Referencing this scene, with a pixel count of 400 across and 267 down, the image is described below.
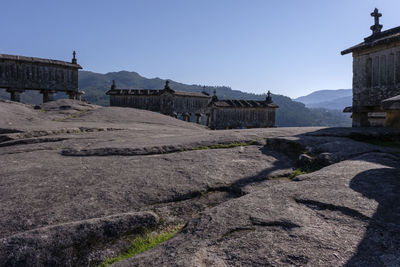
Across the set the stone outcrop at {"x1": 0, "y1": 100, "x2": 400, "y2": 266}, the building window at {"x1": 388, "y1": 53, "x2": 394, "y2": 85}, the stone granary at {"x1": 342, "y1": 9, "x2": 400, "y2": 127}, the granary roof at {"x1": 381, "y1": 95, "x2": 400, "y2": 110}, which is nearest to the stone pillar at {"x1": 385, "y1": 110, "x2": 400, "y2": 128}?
the stone granary at {"x1": 342, "y1": 9, "x2": 400, "y2": 127}

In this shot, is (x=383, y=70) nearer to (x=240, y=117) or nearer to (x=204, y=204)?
(x=204, y=204)

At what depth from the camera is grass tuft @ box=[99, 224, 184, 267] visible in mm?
2274

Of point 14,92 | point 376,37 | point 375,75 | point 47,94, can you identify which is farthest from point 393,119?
point 14,92

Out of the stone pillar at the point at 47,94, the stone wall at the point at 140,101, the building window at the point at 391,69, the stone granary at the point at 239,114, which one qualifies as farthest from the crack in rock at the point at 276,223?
the stone granary at the point at 239,114

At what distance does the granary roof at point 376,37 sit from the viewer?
9.94 metres

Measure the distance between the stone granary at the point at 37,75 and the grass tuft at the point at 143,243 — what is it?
21.3m

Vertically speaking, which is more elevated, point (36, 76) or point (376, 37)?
point (376, 37)

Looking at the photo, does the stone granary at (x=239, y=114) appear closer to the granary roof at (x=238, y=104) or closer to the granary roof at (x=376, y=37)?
the granary roof at (x=238, y=104)

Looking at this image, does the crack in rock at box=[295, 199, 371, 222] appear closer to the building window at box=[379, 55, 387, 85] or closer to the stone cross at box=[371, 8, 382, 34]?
the building window at box=[379, 55, 387, 85]

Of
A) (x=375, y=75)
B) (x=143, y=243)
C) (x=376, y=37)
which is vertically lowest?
(x=143, y=243)

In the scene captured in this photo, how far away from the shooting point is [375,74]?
35.0 feet

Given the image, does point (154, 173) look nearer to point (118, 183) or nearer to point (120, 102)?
point (118, 183)

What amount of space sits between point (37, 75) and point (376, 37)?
2135 centimetres

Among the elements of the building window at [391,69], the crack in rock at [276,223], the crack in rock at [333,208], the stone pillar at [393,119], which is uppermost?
the building window at [391,69]
